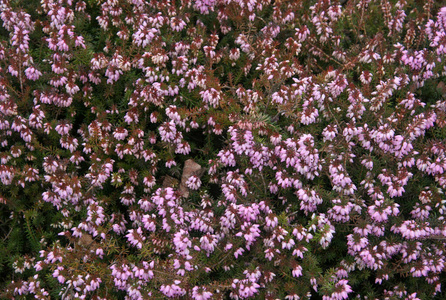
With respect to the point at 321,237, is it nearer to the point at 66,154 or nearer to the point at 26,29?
the point at 66,154

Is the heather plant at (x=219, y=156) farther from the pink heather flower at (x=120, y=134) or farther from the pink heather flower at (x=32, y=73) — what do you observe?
the pink heather flower at (x=120, y=134)

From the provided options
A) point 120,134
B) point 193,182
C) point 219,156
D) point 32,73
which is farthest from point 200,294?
point 32,73

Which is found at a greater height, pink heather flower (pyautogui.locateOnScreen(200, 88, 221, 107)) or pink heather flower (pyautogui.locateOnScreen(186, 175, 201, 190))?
pink heather flower (pyautogui.locateOnScreen(200, 88, 221, 107))

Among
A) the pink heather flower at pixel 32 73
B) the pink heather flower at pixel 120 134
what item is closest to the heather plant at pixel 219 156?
the pink heather flower at pixel 32 73

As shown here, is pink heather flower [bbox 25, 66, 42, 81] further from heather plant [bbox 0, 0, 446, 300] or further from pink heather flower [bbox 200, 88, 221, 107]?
pink heather flower [bbox 200, 88, 221, 107]

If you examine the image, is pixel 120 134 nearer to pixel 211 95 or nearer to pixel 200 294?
pixel 211 95

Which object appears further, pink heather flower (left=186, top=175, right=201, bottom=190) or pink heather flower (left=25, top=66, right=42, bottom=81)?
pink heather flower (left=25, top=66, right=42, bottom=81)

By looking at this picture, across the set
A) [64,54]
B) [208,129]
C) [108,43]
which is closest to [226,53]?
[208,129]

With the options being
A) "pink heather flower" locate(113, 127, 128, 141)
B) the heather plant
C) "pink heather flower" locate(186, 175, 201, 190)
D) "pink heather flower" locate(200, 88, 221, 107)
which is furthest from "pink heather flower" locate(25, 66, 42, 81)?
"pink heather flower" locate(186, 175, 201, 190)

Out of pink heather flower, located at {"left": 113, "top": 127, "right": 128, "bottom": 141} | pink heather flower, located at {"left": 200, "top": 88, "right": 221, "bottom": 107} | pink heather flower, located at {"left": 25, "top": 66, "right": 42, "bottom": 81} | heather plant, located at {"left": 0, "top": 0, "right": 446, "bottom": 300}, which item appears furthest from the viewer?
pink heather flower, located at {"left": 25, "top": 66, "right": 42, "bottom": 81}
